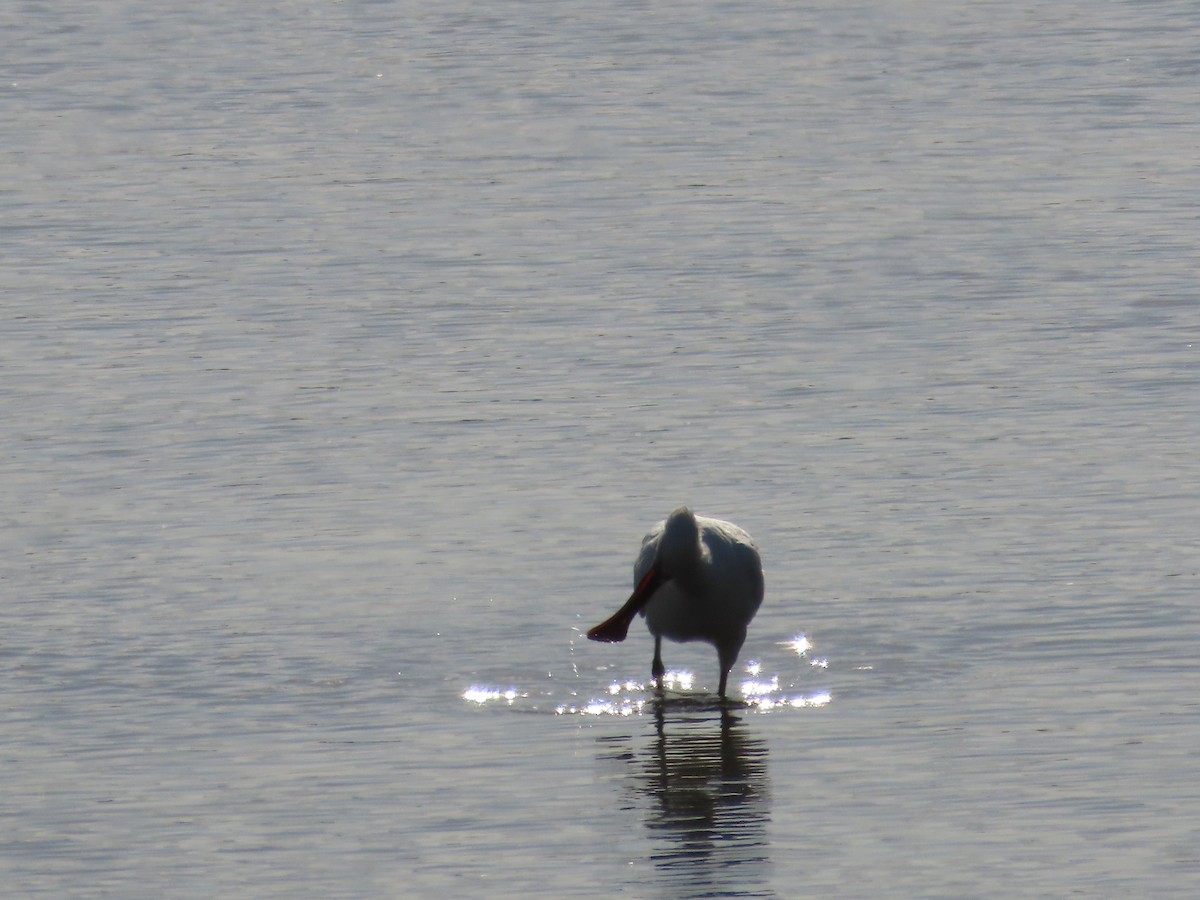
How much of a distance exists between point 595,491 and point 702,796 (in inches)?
159

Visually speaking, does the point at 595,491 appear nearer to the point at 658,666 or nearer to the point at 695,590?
the point at 658,666

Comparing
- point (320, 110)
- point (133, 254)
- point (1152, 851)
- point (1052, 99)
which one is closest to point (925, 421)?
point (1152, 851)

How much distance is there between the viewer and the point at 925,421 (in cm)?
1438

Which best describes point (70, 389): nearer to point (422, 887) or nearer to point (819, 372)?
point (819, 372)

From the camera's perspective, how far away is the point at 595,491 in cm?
1323

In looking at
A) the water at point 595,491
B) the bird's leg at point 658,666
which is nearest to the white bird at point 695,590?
the bird's leg at point 658,666

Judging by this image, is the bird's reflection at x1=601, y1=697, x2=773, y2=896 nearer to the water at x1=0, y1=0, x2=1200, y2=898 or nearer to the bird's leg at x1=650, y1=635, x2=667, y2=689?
the water at x1=0, y1=0, x2=1200, y2=898

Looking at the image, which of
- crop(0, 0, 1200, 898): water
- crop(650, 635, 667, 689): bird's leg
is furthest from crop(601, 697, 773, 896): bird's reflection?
crop(650, 635, 667, 689): bird's leg

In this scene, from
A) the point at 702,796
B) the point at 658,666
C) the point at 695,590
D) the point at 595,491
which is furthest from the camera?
the point at 595,491

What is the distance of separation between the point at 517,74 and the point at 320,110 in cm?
286

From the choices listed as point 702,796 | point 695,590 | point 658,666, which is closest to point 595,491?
point 658,666

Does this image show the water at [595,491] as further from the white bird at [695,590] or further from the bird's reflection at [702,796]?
the white bird at [695,590]

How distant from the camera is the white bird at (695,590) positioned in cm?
1064

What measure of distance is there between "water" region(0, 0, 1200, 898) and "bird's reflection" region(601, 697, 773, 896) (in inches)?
0.9
